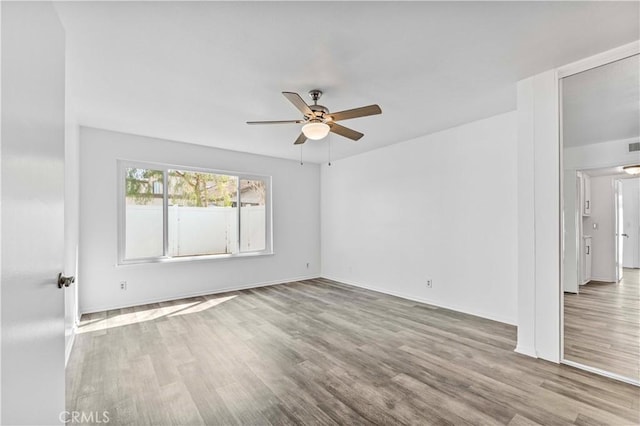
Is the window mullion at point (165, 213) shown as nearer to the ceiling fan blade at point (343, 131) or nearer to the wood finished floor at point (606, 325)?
the ceiling fan blade at point (343, 131)

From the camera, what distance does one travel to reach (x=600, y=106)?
2.79 meters

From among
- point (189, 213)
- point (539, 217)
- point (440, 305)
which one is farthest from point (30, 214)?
point (440, 305)

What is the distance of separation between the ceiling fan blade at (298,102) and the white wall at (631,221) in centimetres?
297

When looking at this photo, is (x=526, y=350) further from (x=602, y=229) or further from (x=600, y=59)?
(x=600, y=59)

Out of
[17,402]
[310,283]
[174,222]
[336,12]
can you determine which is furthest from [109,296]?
[336,12]

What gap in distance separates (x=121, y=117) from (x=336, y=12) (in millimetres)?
3139

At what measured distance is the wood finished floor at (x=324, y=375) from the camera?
188 cm

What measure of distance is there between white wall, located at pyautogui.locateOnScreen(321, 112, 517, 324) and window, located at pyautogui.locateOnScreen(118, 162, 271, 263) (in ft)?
6.04

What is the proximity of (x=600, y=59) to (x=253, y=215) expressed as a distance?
5.10m

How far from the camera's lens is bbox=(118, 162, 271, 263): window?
170 inches

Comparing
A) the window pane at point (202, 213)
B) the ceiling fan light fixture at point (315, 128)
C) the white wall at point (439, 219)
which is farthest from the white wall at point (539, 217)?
the window pane at point (202, 213)

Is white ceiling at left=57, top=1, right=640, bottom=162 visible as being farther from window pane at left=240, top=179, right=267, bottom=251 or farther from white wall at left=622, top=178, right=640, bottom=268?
window pane at left=240, top=179, right=267, bottom=251

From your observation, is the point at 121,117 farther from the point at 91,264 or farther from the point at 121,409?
the point at 121,409

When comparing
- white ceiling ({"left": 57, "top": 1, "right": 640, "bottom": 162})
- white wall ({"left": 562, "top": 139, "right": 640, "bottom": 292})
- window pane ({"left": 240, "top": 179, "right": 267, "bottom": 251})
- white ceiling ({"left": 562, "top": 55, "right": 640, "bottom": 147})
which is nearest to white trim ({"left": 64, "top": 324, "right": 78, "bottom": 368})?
white ceiling ({"left": 57, "top": 1, "right": 640, "bottom": 162})
